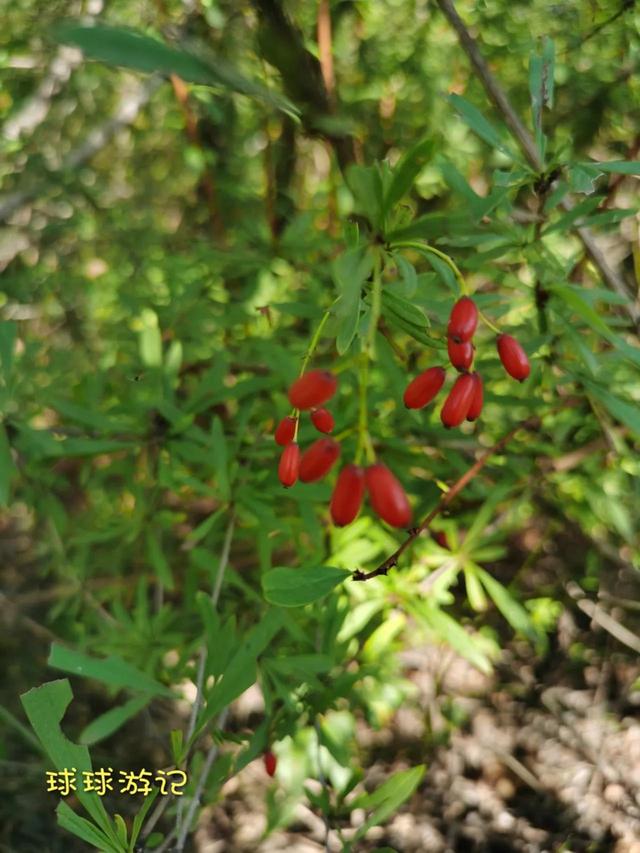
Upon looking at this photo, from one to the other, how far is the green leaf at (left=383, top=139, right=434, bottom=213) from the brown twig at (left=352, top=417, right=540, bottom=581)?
1.20ft

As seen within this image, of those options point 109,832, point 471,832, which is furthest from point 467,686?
point 109,832

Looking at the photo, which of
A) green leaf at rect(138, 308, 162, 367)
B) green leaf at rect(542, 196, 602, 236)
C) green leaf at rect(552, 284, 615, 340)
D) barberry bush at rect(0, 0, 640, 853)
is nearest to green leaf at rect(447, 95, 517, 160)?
barberry bush at rect(0, 0, 640, 853)

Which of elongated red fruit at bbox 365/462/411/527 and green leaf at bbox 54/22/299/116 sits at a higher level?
green leaf at bbox 54/22/299/116

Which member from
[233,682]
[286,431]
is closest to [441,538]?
[233,682]

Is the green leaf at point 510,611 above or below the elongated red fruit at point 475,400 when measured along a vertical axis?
below

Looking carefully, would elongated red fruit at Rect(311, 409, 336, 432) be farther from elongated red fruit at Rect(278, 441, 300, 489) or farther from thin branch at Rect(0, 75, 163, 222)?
thin branch at Rect(0, 75, 163, 222)

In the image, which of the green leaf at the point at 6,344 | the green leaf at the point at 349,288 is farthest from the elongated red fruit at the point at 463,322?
Answer: the green leaf at the point at 6,344

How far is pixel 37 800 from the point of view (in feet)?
6.10

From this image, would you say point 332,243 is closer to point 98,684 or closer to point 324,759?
point 324,759

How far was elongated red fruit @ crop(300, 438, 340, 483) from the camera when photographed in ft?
2.79

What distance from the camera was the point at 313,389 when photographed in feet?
2.66

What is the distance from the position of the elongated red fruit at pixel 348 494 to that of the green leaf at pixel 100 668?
1.18 ft

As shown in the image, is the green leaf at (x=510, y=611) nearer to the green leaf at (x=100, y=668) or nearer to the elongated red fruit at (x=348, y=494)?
the green leaf at (x=100, y=668)

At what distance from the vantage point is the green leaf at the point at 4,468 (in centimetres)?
130
